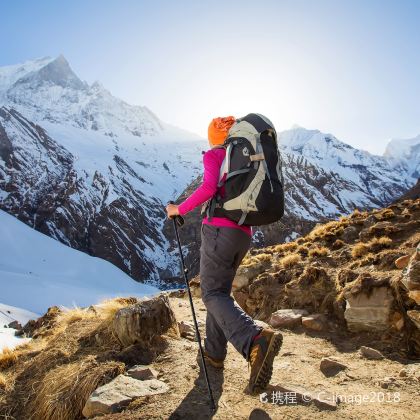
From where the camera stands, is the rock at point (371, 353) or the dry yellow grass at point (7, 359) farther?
the dry yellow grass at point (7, 359)

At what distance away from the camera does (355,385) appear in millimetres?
4402

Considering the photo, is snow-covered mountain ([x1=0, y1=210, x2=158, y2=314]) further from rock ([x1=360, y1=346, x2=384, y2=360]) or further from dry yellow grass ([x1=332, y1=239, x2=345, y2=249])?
rock ([x1=360, y1=346, x2=384, y2=360])

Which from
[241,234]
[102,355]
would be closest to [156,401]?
[102,355]

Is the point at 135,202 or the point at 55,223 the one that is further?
the point at 135,202

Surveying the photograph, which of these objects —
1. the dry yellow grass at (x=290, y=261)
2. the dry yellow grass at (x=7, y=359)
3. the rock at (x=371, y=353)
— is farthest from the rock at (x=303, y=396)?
the dry yellow grass at (x=290, y=261)

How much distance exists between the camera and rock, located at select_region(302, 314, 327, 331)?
→ 7272mm

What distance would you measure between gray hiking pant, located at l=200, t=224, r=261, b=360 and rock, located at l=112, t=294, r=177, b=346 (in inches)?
58.3

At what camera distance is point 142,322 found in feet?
18.0

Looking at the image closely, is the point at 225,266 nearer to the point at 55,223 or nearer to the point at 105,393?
the point at 105,393

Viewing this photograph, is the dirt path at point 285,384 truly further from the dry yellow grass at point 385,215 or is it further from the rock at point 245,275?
the dry yellow grass at point 385,215

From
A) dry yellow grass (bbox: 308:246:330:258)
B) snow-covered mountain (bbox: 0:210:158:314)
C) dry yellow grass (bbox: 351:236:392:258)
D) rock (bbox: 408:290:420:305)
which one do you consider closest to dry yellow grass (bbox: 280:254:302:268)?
dry yellow grass (bbox: 308:246:330:258)

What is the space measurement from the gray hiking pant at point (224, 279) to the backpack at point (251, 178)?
0.21 m

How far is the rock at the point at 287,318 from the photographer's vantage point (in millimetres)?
7742

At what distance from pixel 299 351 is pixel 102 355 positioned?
298 centimetres
